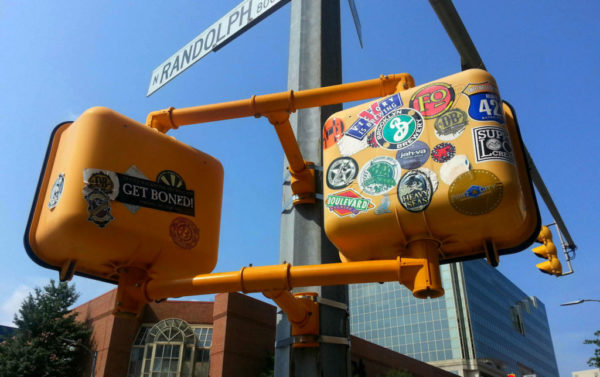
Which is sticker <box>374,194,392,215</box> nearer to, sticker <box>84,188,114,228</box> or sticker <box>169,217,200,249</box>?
sticker <box>169,217,200,249</box>

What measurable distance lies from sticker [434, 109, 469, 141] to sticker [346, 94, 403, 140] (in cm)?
33

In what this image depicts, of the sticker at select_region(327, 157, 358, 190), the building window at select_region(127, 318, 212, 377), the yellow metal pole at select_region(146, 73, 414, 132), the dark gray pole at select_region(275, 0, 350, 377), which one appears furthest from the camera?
the building window at select_region(127, 318, 212, 377)

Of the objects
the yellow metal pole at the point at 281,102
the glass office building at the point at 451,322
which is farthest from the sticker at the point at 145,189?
the glass office building at the point at 451,322

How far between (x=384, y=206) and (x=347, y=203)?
9.8 inches

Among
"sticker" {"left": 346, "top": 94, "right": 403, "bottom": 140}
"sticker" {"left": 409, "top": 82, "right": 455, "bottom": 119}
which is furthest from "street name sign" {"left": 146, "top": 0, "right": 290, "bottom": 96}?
"sticker" {"left": 409, "top": 82, "right": 455, "bottom": 119}

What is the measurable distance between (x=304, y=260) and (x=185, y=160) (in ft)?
3.87

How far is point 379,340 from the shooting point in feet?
274

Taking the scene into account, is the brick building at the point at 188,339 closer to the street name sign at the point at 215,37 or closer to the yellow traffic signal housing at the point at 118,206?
the street name sign at the point at 215,37

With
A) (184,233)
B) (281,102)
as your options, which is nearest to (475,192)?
(281,102)

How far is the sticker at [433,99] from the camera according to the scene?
2.83m

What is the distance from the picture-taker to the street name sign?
5.65m

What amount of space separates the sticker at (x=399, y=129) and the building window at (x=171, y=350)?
1209 inches

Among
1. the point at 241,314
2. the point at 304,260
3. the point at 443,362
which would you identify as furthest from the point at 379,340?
the point at 304,260

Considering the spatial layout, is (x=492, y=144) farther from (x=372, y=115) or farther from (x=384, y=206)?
(x=372, y=115)
